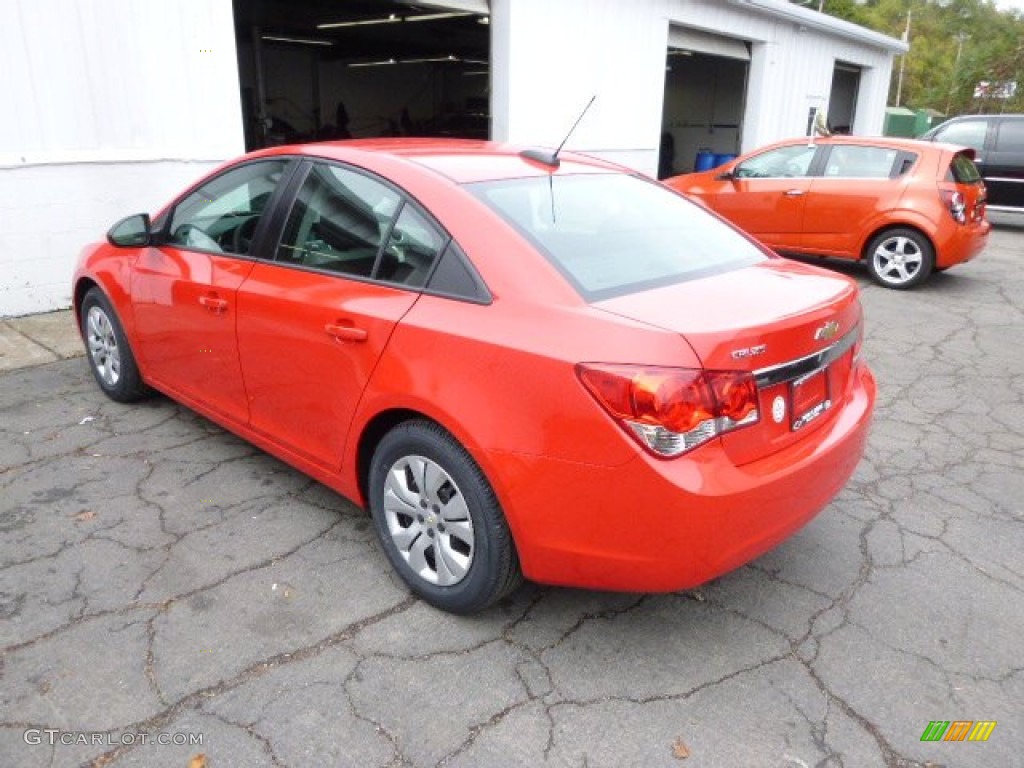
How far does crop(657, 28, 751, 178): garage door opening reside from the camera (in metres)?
20.1

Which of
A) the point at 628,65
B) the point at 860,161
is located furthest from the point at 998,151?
the point at 628,65

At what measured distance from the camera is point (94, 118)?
636cm

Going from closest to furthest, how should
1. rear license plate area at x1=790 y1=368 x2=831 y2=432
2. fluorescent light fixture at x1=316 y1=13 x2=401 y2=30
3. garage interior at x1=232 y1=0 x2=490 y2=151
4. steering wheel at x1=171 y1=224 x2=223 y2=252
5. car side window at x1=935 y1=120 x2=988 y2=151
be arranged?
rear license plate area at x1=790 y1=368 x2=831 y2=432
steering wheel at x1=171 y1=224 x2=223 y2=252
car side window at x1=935 y1=120 x2=988 y2=151
fluorescent light fixture at x1=316 y1=13 x2=401 y2=30
garage interior at x1=232 y1=0 x2=490 y2=151

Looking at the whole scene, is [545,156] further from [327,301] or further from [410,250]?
[327,301]

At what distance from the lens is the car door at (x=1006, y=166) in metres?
11.6

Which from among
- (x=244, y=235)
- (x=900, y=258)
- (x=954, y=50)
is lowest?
(x=900, y=258)

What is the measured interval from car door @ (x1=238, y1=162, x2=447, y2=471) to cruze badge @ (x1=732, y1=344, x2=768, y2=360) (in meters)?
1.03

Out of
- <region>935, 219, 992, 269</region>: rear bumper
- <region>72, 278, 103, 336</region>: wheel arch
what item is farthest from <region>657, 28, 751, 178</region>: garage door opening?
<region>72, 278, 103, 336</region>: wheel arch

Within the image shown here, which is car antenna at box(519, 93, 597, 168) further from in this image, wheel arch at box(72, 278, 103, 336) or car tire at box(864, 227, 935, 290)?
car tire at box(864, 227, 935, 290)

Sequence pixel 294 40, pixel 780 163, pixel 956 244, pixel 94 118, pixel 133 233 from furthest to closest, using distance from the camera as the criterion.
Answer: pixel 294 40, pixel 780 163, pixel 956 244, pixel 94 118, pixel 133 233

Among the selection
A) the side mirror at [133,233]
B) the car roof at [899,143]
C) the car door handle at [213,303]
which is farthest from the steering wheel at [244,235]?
the car roof at [899,143]

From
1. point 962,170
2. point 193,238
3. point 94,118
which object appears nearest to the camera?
point 193,238

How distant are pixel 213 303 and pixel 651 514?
223cm

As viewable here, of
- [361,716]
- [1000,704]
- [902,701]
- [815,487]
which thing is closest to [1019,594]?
[1000,704]
